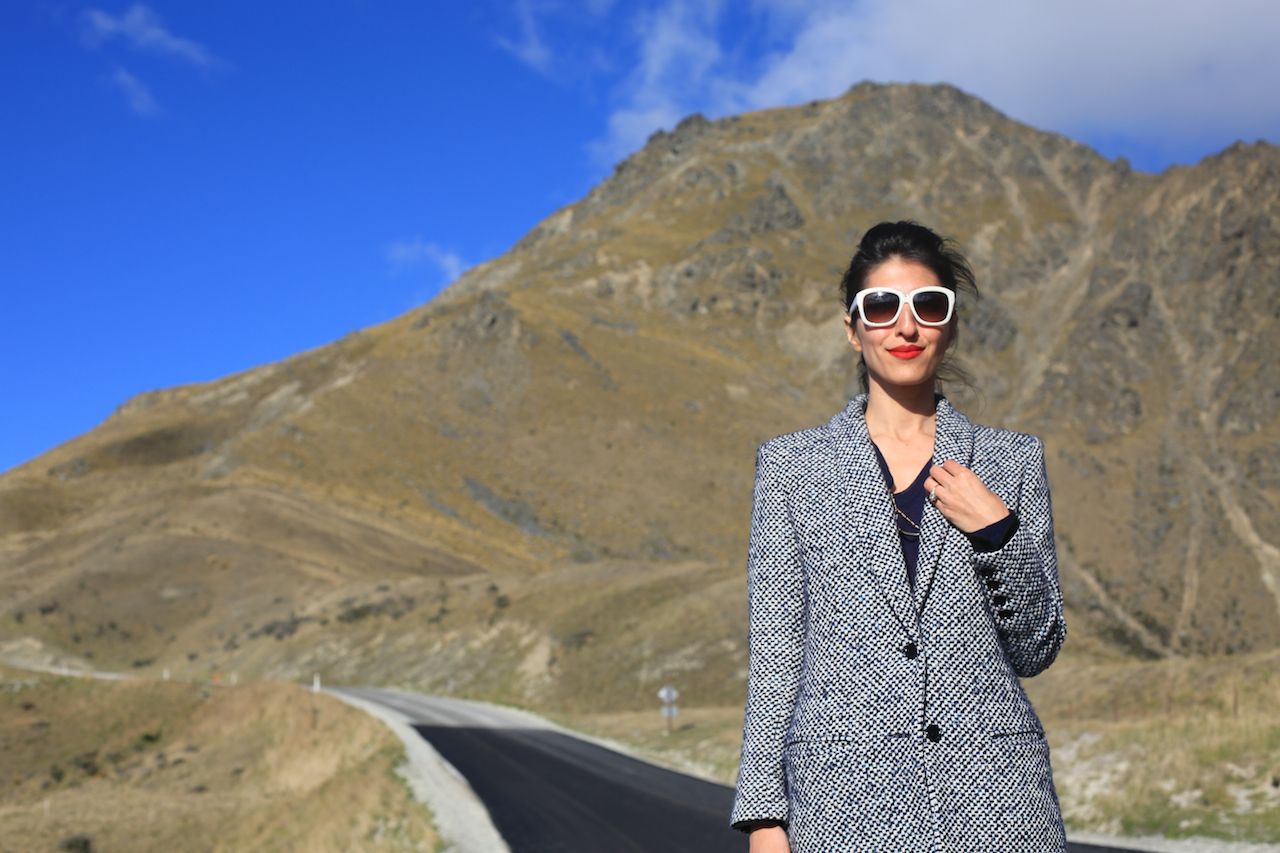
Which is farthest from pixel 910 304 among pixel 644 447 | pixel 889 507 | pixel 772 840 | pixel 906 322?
pixel 644 447

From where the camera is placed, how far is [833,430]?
274 cm

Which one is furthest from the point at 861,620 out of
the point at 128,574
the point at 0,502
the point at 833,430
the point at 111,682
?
the point at 0,502

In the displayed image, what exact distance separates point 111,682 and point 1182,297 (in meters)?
104

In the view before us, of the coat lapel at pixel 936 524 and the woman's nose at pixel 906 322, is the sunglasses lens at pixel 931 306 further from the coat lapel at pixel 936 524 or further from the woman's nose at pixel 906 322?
the coat lapel at pixel 936 524

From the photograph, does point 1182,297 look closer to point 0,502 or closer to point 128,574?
point 128,574

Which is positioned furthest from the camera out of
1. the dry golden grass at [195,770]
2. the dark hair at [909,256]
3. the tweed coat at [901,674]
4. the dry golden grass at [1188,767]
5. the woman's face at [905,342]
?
the dry golden grass at [195,770]

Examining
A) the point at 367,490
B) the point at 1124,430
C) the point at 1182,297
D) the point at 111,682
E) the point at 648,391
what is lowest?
the point at 111,682

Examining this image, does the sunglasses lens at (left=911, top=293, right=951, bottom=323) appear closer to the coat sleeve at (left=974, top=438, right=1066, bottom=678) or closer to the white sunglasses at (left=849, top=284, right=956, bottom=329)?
the white sunglasses at (left=849, top=284, right=956, bottom=329)

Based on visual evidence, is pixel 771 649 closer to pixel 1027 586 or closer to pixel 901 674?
pixel 901 674

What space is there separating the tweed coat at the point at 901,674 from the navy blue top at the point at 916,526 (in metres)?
0.03

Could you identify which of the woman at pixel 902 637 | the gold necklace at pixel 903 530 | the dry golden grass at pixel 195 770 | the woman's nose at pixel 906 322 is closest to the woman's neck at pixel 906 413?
the woman at pixel 902 637

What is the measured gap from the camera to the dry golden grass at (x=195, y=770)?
51.0 ft

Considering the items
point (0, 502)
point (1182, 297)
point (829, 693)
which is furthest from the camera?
point (1182, 297)

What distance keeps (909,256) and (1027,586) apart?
97 cm
